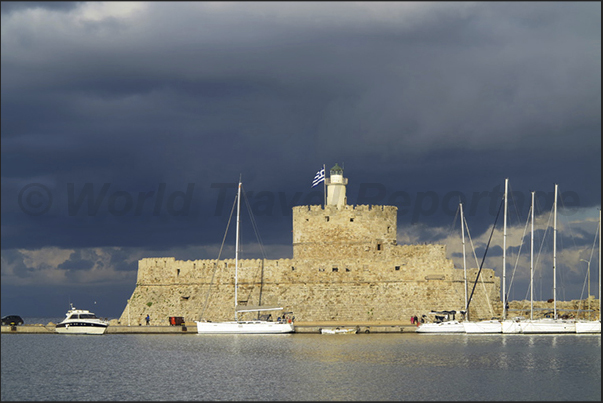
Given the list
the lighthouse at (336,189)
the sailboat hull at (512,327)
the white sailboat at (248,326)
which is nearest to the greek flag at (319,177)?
the lighthouse at (336,189)

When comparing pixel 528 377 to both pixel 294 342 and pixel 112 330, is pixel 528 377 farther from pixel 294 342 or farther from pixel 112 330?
pixel 112 330

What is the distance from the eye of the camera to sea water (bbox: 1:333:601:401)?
30.6m

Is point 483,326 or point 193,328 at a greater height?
point 483,326

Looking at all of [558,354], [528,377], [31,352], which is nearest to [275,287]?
[31,352]

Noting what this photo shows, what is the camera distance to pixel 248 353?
1670 inches

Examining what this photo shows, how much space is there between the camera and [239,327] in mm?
50250

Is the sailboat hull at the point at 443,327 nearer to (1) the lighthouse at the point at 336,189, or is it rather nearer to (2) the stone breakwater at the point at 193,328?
(2) the stone breakwater at the point at 193,328

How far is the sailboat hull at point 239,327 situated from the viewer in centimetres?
4925

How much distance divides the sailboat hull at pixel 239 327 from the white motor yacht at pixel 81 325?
7.84 m

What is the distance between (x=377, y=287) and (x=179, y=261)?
1279 centimetres

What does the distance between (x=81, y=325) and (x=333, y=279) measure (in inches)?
618

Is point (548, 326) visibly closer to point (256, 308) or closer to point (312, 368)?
point (256, 308)

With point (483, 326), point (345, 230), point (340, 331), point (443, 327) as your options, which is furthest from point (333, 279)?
point (483, 326)

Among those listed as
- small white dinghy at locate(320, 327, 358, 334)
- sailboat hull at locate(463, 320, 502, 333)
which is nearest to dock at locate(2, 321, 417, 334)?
small white dinghy at locate(320, 327, 358, 334)
